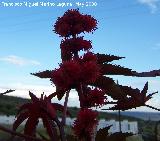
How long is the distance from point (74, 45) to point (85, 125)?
0.30 meters

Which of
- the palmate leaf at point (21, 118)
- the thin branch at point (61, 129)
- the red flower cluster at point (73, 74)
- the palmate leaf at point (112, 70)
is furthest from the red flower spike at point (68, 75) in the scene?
the palmate leaf at point (21, 118)

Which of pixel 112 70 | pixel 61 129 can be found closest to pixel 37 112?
pixel 61 129

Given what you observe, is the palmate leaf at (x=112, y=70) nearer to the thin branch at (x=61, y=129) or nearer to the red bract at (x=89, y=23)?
the red bract at (x=89, y=23)

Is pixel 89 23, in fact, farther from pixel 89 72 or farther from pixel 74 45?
pixel 89 72

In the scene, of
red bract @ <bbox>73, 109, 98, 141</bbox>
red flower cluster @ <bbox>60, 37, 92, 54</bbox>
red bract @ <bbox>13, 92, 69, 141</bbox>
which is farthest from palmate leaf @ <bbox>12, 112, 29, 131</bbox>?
red bract @ <bbox>73, 109, 98, 141</bbox>

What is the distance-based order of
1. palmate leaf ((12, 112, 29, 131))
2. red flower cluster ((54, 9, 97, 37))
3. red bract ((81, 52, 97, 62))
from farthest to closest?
palmate leaf ((12, 112, 29, 131))
red flower cluster ((54, 9, 97, 37))
red bract ((81, 52, 97, 62))

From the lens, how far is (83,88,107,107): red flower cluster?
1.33 meters

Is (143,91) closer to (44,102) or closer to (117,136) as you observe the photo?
(117,136)

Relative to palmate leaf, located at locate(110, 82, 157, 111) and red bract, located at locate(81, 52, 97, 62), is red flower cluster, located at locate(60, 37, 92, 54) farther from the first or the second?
palmate leaf, located at locate(110, 82, 157, 111)

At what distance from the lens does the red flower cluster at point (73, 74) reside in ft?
4.16

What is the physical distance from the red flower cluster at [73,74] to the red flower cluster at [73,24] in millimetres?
181

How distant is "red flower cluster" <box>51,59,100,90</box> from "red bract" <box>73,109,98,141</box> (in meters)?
0.09

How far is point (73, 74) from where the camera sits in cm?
126

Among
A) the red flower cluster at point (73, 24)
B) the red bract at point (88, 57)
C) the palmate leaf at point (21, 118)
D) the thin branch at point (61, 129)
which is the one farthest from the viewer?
the palmate leaf at point (21, 118)
